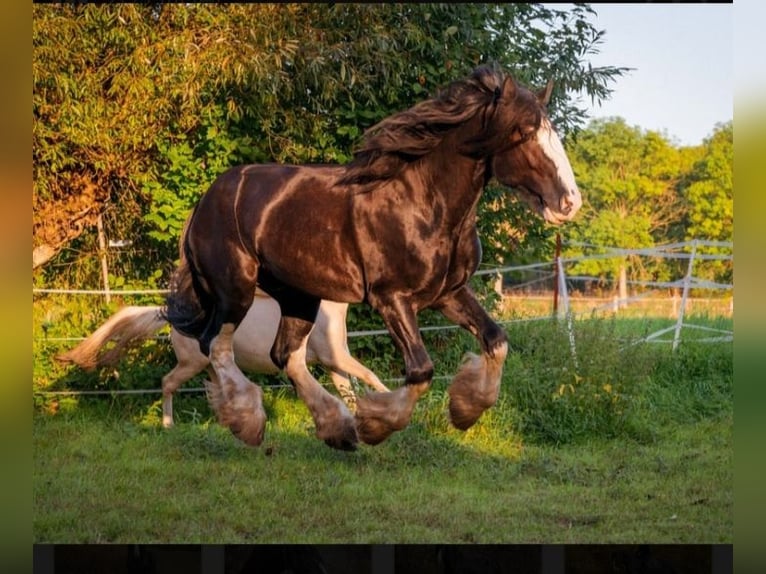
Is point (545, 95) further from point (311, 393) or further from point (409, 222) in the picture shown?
point (311, 393)

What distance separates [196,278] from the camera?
20.4 feet

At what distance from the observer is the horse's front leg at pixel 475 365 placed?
5344mm

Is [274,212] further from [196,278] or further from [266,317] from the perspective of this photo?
[266,317]

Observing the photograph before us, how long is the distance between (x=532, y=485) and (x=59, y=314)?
498 centimetres

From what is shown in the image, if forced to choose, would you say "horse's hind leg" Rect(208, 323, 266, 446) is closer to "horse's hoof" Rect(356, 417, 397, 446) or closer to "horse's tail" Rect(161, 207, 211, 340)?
"horse's tail" Rect(161, 207, 211, 340)

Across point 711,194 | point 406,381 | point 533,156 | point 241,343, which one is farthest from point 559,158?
point 711,194

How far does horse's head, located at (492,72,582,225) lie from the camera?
4922mm

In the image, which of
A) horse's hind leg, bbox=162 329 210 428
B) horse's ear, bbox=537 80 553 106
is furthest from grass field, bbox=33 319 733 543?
horse's ear, bbox=537 80 553 106

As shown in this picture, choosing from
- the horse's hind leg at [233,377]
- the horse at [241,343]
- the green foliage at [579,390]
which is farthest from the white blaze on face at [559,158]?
the green foliage at [579,390]

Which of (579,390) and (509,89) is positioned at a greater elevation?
(509,89)

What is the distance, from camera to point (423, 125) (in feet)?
17.4

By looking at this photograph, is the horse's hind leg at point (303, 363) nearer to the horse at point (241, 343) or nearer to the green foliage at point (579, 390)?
the horse at point (241, 343)

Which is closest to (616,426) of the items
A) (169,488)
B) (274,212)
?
(169,488)

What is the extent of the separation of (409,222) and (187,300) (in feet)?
5.33
